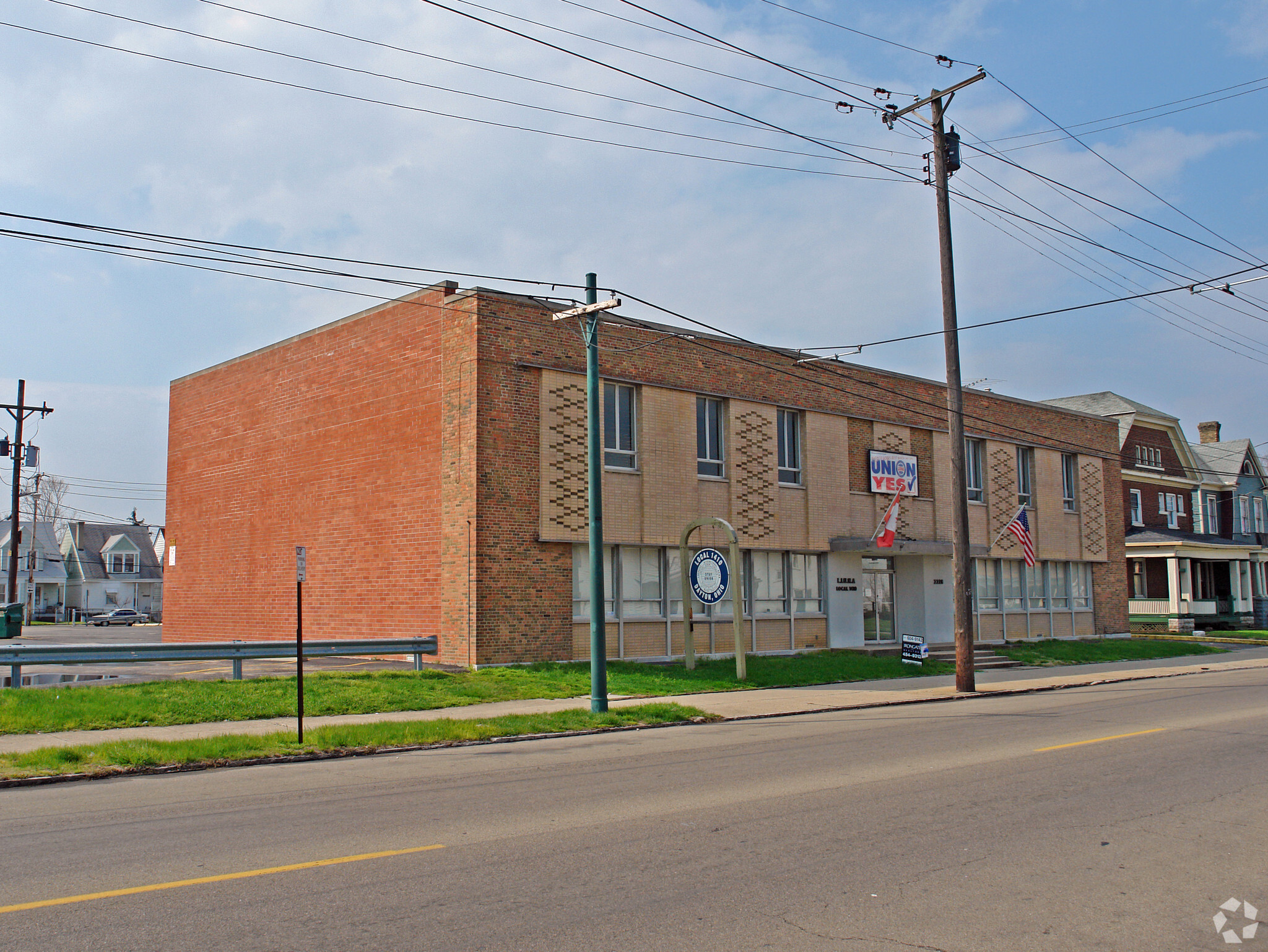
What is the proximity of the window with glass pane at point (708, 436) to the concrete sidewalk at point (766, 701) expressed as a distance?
20.8ft

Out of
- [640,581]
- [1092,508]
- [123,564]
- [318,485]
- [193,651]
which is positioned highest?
[1092,508]

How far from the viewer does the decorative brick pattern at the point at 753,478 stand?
25484mm

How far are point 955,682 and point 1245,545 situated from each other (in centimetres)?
3662

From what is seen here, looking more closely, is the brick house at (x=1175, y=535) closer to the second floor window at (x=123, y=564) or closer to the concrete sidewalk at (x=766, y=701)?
the concrete sidewalk at (x=766, y=701)

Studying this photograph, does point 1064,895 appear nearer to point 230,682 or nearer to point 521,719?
point 521,719

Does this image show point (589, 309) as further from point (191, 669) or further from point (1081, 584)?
point (1081, 584)

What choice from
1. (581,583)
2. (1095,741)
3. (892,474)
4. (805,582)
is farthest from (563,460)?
(1095,741)

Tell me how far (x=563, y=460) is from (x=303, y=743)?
10593mm

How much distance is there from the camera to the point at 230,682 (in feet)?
57.1

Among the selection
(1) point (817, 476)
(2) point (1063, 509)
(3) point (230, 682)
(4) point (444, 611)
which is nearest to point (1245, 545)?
(2) point (1063, 509)

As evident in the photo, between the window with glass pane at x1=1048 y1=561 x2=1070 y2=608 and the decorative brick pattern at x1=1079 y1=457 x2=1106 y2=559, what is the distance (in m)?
1.21

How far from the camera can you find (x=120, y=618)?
6481cm

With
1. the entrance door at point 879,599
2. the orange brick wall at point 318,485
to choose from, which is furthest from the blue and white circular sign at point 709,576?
the entrance door at point 879,599

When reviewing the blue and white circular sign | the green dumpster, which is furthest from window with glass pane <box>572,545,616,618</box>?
the green dumpster
